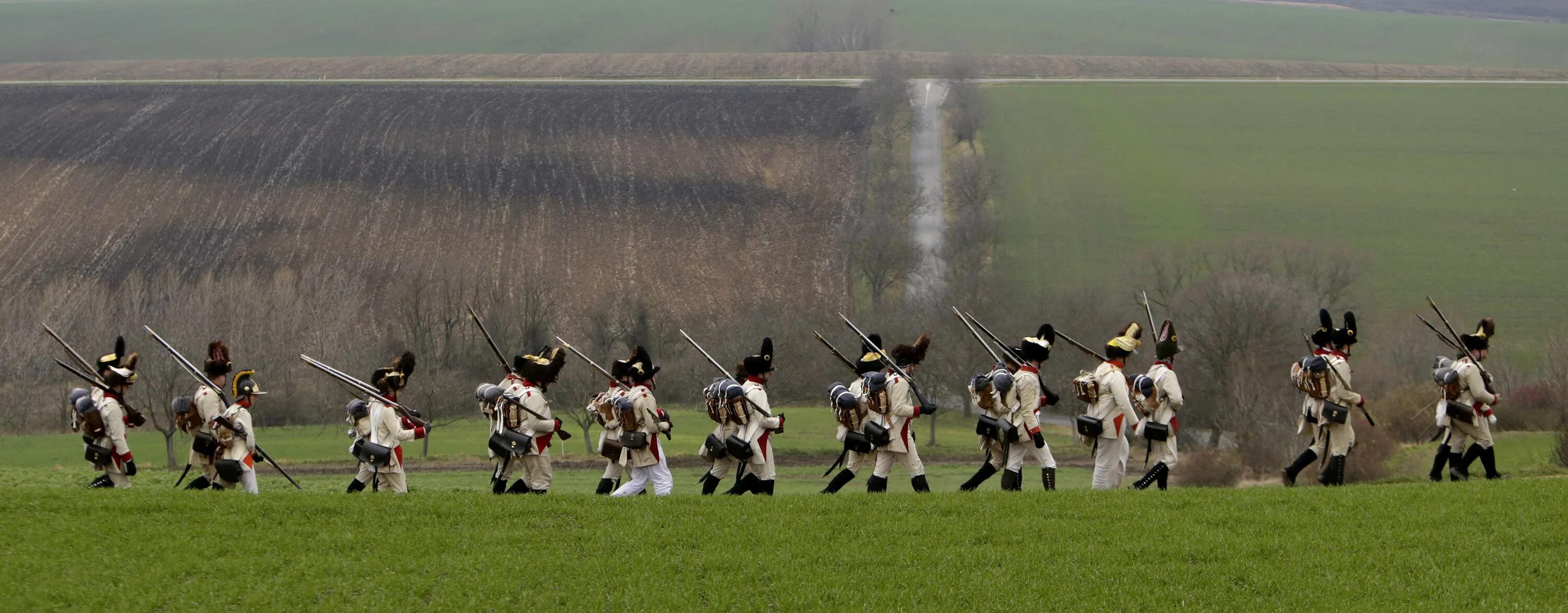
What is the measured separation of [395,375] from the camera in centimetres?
1850

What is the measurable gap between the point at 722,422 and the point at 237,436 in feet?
20.6

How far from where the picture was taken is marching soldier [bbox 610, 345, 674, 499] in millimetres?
18375

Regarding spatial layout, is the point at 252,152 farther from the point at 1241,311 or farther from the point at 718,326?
the point at 1241,311

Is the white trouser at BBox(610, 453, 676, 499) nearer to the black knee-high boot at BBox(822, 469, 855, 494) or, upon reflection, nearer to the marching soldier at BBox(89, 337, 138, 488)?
the black knee-high boot at BBox(822, 469, 855, 494)

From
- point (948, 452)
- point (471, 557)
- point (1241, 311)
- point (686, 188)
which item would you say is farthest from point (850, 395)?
point (686, 188)

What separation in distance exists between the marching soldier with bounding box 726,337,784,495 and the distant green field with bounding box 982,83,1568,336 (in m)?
46.6

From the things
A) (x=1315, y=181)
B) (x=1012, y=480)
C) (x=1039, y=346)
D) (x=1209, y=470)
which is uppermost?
(x=1315, y=181)

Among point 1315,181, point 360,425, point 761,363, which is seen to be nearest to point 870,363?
point 761,363

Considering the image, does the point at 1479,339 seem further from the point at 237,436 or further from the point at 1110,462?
the point at 237,436

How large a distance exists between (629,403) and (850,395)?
2876 mm

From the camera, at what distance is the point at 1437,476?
20141 mm

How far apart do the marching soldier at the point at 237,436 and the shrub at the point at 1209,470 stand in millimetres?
25891

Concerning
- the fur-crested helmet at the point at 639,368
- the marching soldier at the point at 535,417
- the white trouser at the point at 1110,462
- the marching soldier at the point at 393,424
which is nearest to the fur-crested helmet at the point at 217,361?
the marching soldier at the point at 393,424

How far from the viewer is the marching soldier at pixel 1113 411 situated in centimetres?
1833
